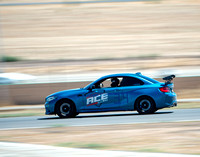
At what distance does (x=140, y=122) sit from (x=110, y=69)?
16707 mm

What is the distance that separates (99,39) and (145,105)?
1161 inches

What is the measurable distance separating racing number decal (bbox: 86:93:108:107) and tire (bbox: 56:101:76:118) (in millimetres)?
550

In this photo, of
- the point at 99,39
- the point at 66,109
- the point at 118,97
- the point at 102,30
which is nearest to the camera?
the point at 118,97

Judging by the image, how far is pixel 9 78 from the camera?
21.1 m

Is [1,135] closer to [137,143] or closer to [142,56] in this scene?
[137,143]

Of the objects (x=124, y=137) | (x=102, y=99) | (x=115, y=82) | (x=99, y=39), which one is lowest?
(x=124, y=137)

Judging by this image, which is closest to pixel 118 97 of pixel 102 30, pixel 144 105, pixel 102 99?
pixel 102 99

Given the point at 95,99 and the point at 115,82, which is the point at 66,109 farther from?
the point at 115,82

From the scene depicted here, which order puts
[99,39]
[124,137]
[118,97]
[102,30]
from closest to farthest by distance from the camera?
[124,137], [118,97], [99,39], [102,30]

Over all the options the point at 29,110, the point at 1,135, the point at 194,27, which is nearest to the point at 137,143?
the point at 1,135

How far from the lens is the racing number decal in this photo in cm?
1177

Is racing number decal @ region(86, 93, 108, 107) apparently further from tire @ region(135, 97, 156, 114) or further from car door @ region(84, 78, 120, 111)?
tire @ region(135, 97, 156, 114)

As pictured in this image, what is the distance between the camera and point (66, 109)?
1199 cm

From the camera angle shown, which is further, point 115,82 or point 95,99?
point 115,82
